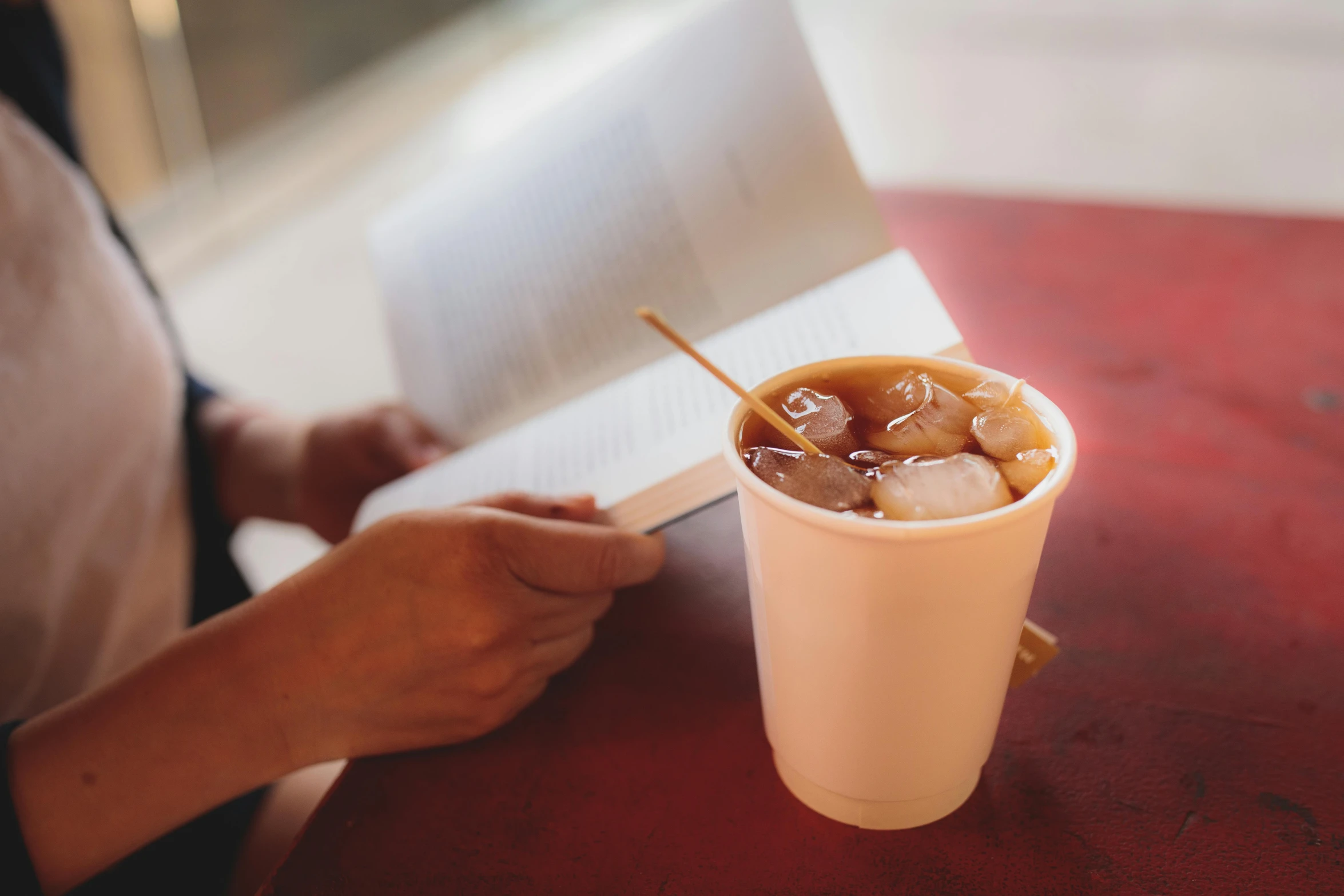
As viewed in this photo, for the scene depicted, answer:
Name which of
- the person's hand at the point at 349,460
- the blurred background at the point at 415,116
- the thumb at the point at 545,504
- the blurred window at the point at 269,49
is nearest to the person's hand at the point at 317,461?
the person's hand at the point at 349,460

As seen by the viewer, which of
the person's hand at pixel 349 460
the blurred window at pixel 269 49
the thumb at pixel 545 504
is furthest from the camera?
the blurred window at pixel 269 49

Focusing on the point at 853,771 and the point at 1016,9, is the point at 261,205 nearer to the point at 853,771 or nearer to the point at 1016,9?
the point at 853,771

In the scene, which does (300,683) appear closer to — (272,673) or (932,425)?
(272,673)

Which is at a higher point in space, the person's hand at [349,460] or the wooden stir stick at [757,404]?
the wooden stir stick at [757,404]

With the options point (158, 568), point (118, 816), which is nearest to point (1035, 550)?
point (118, 816)

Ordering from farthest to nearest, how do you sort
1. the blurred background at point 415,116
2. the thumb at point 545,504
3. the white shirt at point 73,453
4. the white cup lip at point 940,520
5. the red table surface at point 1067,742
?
the blurred background at point 415,116 < the white shirt at point 73,453 < the thumb at point 545,504 < the red table surface at point 1067,742 < the white cup lip at point 940,520

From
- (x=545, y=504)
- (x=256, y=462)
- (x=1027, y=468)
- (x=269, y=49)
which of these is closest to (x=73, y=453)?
(x=256, y=462)

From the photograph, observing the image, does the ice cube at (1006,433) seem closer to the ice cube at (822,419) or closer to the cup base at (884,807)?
the ice cube at (822,419)
